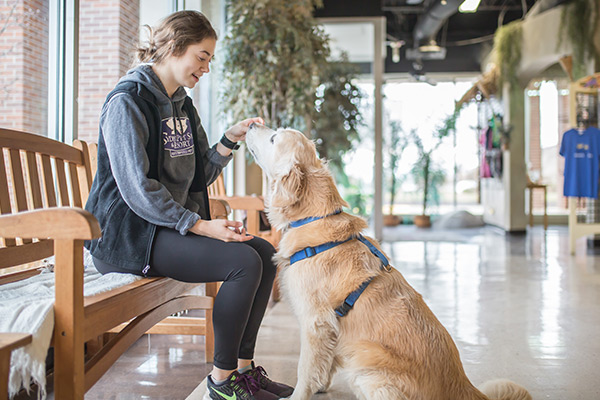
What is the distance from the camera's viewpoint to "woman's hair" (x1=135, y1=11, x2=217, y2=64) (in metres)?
1.80

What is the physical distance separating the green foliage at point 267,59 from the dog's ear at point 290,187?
2897mm

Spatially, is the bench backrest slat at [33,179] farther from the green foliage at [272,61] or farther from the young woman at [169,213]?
the green foliage at [272,61]

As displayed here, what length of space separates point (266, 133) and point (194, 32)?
1.50 ft

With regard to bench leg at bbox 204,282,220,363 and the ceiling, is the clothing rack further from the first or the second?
bench leg at bbox 204,282,220,363

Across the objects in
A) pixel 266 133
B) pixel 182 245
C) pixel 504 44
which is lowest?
pixel 182 245

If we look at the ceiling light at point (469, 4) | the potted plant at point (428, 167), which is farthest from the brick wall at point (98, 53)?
the potted plant at point (428, 167)

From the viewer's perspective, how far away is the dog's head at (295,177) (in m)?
1.79

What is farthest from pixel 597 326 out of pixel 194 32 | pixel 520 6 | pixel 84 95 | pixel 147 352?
pixel 520 6

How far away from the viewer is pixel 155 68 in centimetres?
188

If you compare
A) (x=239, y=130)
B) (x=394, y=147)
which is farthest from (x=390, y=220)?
(x=239, y=130)

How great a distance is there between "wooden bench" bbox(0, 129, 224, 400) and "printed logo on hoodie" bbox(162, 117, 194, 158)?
450 mm

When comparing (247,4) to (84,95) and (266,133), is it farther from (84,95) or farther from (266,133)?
(266,133)

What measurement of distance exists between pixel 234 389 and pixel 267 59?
3.41 m

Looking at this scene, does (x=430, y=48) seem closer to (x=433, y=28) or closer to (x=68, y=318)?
(x=433, y=28)
